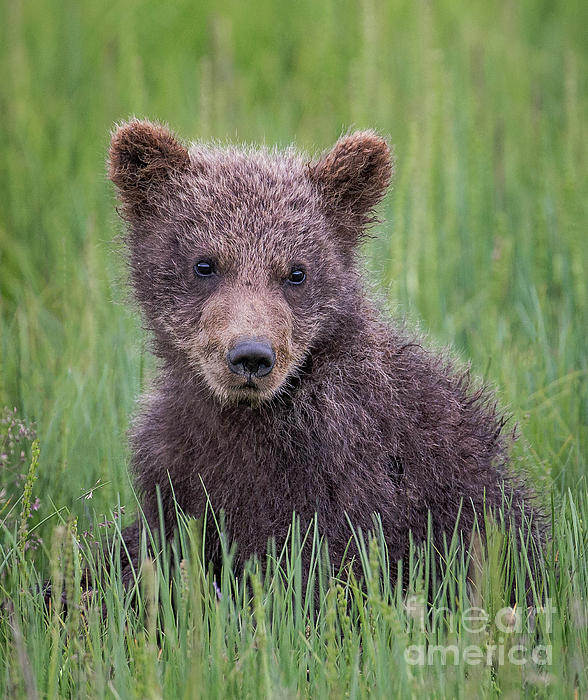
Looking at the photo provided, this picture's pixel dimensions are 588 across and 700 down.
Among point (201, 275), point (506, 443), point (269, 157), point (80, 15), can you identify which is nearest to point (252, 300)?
point (201, 275)

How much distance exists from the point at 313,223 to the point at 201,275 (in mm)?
603

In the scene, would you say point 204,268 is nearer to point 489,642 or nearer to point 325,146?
point 489,642

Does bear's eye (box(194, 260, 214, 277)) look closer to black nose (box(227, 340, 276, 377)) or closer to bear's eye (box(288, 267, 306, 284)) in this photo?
bear's eye (box(288, 267, 306, 284))

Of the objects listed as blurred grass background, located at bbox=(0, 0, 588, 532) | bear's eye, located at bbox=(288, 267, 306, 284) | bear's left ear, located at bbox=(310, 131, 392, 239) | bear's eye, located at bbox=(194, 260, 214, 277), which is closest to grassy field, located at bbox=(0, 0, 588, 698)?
blurred grass background, located at bbox=(0, 0, 588, 532)

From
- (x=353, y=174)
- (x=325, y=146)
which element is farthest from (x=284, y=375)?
(x=325, y=146)

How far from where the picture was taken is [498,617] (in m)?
3.77

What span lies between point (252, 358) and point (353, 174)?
4.34 ft

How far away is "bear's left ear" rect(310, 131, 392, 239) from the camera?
4879mm

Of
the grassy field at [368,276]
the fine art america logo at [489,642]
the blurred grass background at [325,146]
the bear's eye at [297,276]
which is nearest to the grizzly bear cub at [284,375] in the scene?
the bear's eye at [297,276]

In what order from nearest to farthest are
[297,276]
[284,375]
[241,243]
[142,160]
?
[284,375] → [241,243] → [297,276] → [142,160]

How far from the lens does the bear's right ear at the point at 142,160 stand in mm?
4754

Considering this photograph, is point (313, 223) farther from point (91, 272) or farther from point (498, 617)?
point (91, 272)

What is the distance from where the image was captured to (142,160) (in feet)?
15.9

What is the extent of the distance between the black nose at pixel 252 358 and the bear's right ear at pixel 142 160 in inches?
46.6
